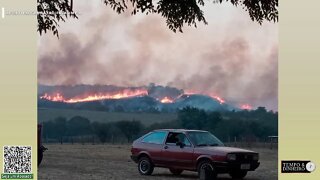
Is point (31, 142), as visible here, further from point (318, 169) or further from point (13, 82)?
point (318, 169)

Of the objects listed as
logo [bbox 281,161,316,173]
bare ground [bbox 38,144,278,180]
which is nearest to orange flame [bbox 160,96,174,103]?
bare ground [bbox 38,144,278,180]

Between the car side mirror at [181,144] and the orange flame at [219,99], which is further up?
the orange flame at [219,99]

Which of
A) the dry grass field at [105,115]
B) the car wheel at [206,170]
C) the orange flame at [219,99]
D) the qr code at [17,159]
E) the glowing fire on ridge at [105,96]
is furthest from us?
the orange flame at [219,99]

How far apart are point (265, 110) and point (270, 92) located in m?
0.21

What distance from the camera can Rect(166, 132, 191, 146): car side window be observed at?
9117mm

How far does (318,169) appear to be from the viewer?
923 cm

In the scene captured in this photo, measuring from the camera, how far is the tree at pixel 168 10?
350 inches

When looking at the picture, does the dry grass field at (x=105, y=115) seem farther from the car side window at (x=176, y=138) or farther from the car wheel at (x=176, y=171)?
the car wheel at (x=176, y=171)

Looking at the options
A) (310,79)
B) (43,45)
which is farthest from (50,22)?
(310,79)

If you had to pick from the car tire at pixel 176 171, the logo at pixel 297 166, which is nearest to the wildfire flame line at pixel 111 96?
the car tire at pixel 176 171

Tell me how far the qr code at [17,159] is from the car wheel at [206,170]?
1.85 m

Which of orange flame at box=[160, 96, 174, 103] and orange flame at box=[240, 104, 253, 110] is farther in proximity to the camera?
orange flame at box=[240, 104, 253, 110]

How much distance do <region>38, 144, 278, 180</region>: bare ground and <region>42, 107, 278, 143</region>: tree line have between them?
136 millimetres

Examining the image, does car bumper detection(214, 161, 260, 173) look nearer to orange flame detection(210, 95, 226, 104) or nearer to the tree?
orange flame detection(210, 95, 226, 104)
